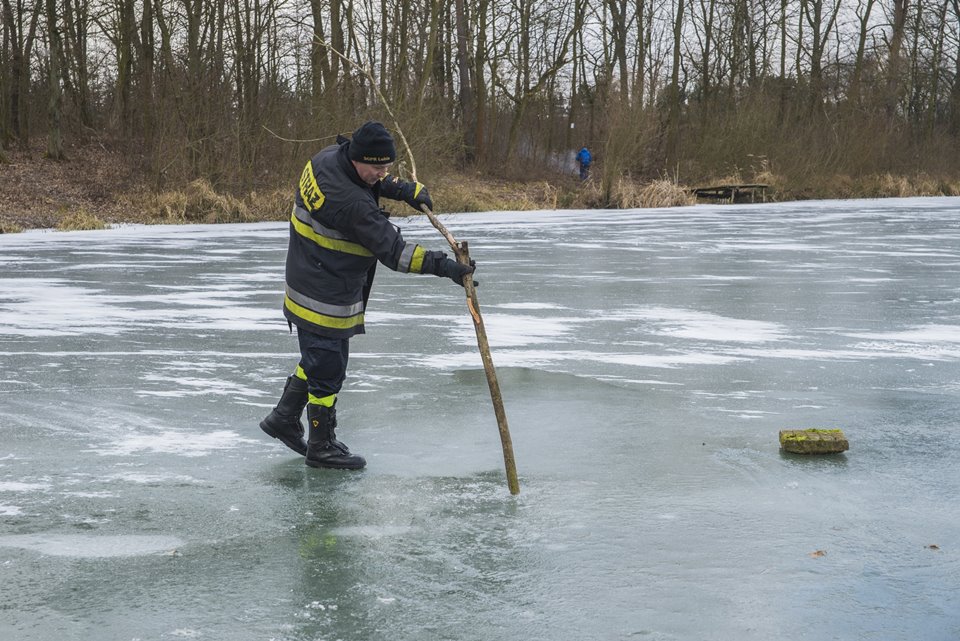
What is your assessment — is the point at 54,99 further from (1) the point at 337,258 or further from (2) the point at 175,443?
(1) the point at 337,258

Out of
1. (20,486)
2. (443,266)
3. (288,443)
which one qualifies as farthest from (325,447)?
(20,486)

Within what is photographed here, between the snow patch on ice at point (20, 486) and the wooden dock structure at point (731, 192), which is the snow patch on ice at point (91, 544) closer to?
the snow patch on ice at point (20, 486)

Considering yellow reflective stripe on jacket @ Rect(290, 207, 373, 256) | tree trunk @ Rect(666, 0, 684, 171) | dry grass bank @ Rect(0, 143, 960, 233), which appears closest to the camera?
yellow reflective stripe on jacket @ Rect(290, 207, 373, 256)

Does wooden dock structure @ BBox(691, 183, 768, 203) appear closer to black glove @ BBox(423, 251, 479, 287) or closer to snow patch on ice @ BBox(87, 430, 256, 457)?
snow patch on ice @ BBox(87, 430, 256, 457)

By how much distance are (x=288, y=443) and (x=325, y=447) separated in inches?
Result: 12.7

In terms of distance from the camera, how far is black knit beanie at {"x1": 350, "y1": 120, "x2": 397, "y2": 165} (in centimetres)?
451

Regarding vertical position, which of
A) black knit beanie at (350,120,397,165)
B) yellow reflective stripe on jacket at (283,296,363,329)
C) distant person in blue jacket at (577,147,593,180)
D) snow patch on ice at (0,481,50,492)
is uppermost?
distant person in blue jacket at (577,147,593,180)

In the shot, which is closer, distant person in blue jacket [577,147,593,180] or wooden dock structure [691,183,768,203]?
wooden dock structure [691,183,768,203]

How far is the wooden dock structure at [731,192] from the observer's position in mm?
32625

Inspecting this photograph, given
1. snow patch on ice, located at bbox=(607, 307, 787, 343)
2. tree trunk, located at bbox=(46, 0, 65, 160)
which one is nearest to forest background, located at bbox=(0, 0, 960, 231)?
tree trunk, located at bbox=(46, 0, 65, 160)

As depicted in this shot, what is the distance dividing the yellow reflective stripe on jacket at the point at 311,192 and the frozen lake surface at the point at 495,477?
110 centimetres

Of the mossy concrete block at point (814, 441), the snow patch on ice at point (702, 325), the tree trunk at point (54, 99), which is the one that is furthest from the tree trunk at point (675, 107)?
the mossy concrete block at point (814, 441)

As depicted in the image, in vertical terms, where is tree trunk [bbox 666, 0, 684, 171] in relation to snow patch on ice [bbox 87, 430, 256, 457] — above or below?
above

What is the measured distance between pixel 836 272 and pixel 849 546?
30.5 ft
